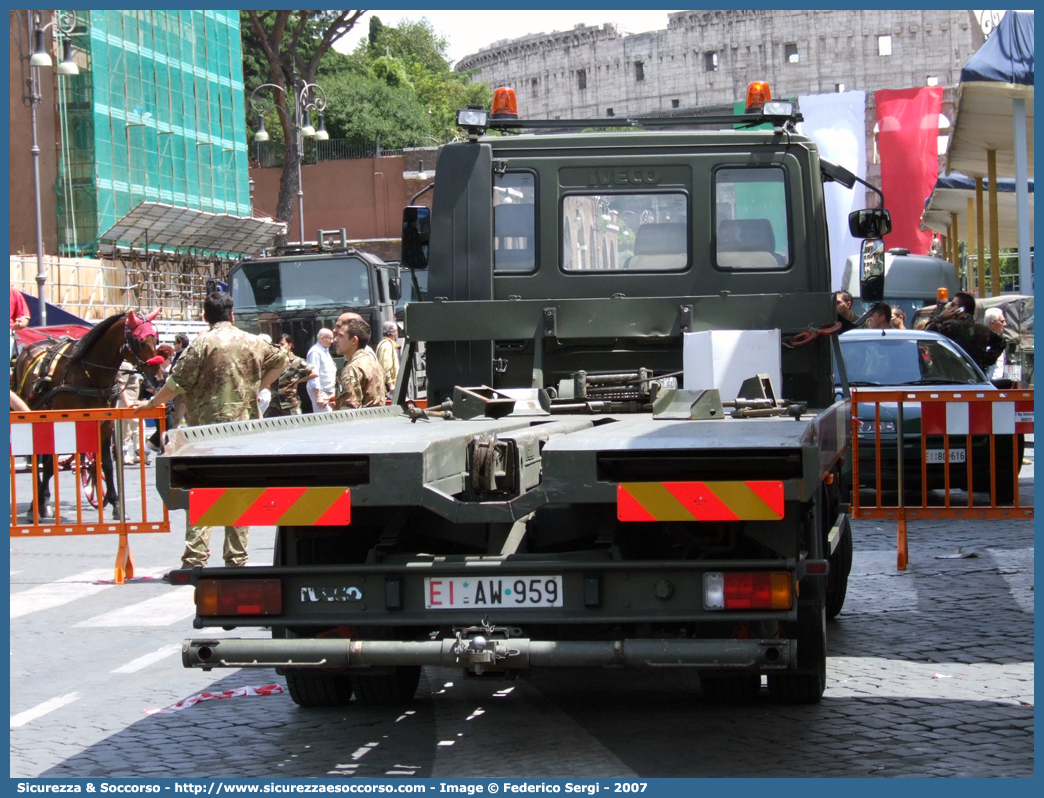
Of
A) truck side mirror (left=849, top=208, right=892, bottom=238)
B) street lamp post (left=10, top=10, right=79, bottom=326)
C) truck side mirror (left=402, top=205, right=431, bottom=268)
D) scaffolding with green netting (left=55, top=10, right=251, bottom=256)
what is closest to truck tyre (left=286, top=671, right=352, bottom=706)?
truck side mirror (left=402, top=205, right=431, bottom=268)

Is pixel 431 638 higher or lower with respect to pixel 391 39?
lower

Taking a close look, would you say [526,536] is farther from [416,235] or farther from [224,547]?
[224,547]

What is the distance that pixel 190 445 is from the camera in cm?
551

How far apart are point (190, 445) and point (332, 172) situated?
211 feet

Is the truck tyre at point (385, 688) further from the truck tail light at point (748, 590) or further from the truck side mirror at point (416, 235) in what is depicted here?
the truck side mirror at point (416, 235)

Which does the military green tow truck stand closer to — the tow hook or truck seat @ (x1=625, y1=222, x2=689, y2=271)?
the tow hook

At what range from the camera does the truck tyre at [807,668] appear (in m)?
5.68

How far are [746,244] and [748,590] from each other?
363 centimetres

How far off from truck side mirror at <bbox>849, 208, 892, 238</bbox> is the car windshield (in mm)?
5437

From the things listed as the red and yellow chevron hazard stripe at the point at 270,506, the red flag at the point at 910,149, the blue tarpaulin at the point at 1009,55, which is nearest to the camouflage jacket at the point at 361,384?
the red and yellow chevron hazard stripe at the point at 270,506

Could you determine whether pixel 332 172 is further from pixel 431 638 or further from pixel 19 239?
pixel 431 638

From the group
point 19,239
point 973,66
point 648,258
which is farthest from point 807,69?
point 648,258

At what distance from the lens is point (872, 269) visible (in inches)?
345

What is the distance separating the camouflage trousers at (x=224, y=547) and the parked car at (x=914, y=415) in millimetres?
5276
